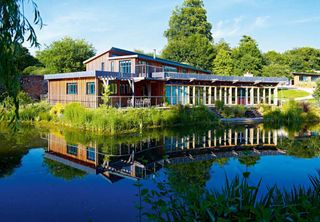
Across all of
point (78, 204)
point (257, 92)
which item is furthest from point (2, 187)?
point (257, 92)

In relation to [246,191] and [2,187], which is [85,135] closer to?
[2,187]

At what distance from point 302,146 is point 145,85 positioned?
14754mm

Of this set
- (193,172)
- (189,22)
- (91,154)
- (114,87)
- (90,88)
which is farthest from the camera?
(189,22)

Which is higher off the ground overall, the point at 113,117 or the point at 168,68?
the point at 168,68

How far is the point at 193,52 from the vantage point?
4759 cm

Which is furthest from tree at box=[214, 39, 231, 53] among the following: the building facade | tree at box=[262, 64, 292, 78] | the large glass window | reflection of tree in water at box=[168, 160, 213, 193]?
reflection of tree in water at box=[168, 160, 213, 193]

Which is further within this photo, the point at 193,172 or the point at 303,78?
the point at 303,78

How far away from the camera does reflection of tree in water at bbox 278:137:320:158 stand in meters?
12.0

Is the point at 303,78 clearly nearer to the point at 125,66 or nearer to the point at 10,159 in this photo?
the point at 125,66

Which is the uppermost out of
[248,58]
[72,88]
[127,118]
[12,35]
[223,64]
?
[248,58]

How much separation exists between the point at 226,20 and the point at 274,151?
3907 centimetres

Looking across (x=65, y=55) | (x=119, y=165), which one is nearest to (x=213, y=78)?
(x=119, y=165)

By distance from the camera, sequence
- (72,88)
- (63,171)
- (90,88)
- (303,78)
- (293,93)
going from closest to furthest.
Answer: (63,171), (90,88), (72,88), (293,93), (303,78)

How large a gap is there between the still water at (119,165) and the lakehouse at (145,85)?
18.2ft
